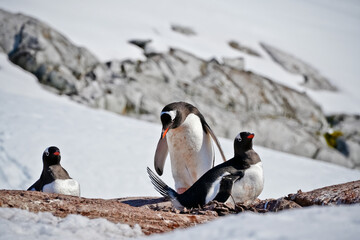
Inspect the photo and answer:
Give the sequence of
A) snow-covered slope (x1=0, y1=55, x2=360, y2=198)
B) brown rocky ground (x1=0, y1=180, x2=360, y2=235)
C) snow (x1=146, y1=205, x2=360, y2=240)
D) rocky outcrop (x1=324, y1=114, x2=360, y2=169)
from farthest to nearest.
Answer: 1. rocky outcrop (x1=324, y1=114, x2=360, y2=169)
2. snow-covered slope (x1=0, y1=55, x2=360, y2=198)
3. brown rocky ground (x1=0, y1=180, x2=360, y2=235)
4. snow (x1=146, y1=205, x2=360, y2=240)

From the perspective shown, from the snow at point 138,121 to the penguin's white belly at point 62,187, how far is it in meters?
1.70

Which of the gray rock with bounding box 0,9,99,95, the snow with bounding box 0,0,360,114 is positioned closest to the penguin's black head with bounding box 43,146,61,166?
the gray rock with bounding box 0,9,99,95

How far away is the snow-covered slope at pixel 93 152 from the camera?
5.99 metres

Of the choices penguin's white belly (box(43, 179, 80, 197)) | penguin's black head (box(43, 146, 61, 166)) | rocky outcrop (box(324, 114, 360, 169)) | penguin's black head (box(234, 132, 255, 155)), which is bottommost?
rocky outcrop (box(324, 114, 360, 169))

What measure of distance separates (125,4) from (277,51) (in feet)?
26.8

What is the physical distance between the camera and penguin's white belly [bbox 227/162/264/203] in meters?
3.23

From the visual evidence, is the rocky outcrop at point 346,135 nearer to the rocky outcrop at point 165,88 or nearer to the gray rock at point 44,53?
the rocky outcrop at point 165,88

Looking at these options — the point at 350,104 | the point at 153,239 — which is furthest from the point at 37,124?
the point at 350,104

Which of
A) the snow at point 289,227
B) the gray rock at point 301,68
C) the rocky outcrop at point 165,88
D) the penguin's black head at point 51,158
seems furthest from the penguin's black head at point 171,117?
the gray rock at point 301,68

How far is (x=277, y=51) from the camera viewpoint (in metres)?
19.4

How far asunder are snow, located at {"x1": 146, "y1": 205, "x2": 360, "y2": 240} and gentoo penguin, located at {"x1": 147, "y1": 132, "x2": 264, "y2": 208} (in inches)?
63.2

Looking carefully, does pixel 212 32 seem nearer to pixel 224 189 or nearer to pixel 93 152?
pixel 93 152

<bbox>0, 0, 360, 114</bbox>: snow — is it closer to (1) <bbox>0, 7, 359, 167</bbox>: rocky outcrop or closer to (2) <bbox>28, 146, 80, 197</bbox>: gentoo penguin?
(1) <bbox>0, 7, 359, 167</bbox>: rocky outcrop

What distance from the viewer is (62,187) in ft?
12.5
